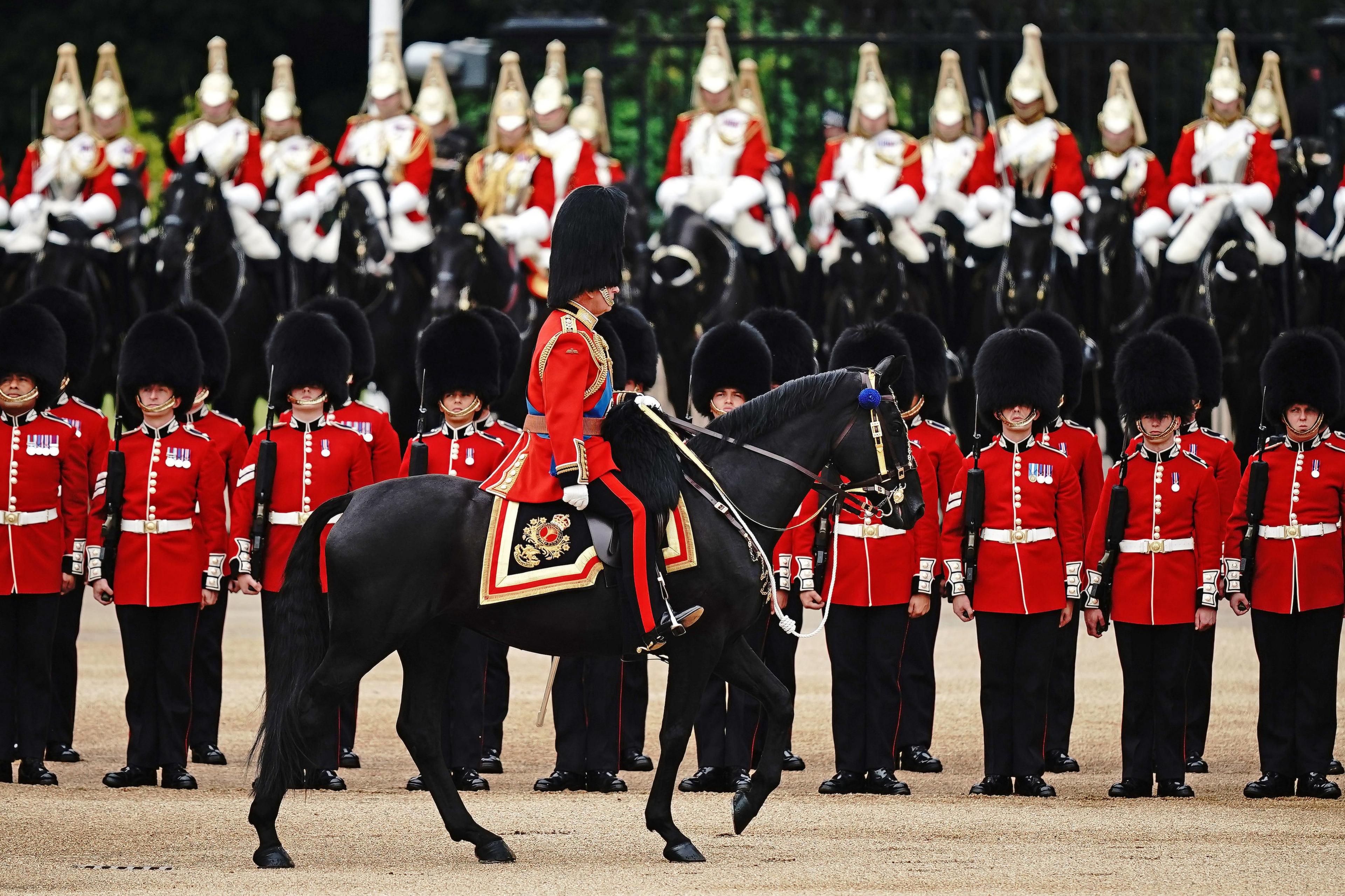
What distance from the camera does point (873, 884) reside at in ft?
18.9

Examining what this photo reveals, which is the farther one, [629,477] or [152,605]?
[152,605]

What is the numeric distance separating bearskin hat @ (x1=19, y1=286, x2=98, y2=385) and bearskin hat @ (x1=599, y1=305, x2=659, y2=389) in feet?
6.14

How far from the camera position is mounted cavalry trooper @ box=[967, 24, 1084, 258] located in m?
14.1

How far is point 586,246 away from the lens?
20.8ft

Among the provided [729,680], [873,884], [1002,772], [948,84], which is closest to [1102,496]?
[1002,772]

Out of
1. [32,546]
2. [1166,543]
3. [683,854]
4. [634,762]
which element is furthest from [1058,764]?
[32,546]

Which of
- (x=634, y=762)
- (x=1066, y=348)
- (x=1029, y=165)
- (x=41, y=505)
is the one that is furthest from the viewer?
(x=1029, y=165)

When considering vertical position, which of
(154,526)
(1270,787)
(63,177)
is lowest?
(1270,787)

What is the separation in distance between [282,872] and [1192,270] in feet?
29.0

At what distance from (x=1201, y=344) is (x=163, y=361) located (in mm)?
3945

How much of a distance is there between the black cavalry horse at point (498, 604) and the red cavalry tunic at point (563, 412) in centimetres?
13

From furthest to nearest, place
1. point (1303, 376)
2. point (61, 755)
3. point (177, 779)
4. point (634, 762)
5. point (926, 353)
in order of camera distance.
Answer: point (926, 353)
point (61, 755)
point (634, 762)
point (1303, 376)
point (177, 779)

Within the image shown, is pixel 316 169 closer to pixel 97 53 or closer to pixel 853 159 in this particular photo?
pixel 853 159

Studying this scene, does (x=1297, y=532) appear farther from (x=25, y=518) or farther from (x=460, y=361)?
(x=25, y=518)
